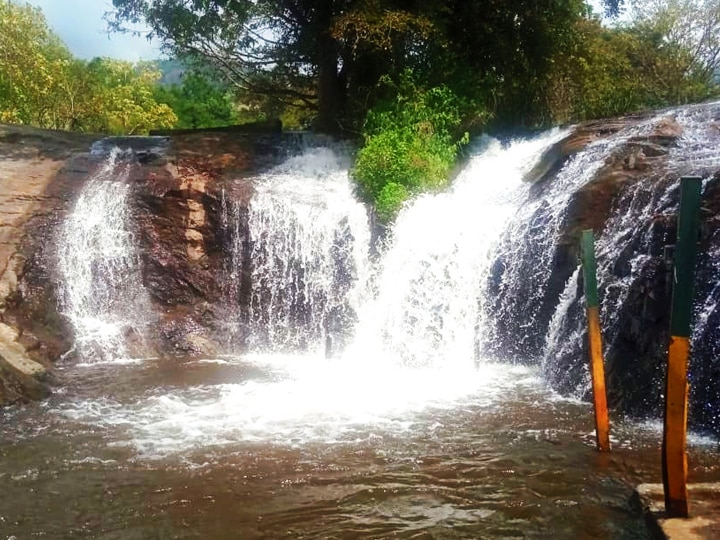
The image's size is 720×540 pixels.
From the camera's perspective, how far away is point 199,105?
3312 centimetres

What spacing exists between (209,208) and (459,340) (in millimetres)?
4520

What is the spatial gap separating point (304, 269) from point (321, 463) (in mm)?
5624

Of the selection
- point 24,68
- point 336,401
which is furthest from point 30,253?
point 24,68

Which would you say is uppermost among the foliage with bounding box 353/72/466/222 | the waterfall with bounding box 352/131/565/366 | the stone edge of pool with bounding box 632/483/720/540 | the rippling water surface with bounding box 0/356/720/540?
the foliage with bounding box 353/72/466/222

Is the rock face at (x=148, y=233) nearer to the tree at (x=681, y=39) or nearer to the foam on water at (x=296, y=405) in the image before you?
the foam on water at (x=296, y=405)

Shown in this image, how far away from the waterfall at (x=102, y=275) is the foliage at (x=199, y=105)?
64.9 ft

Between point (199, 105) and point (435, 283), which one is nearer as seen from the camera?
point (435, 283)

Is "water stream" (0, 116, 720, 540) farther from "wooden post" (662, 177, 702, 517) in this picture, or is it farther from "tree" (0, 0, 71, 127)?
"tree" (0, 0, 71, 127)

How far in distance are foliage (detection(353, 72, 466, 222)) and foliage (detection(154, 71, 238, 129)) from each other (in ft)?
60.7

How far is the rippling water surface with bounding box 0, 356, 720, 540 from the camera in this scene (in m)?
4.62

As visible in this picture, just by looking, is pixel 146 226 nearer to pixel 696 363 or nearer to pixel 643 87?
pixel 696 363

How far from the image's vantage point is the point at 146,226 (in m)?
11.3

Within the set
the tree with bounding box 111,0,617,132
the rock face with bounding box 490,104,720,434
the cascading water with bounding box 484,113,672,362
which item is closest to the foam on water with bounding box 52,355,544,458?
the cascading water with bounding box 484,113,672,362

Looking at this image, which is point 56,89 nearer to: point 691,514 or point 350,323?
point 350,323
